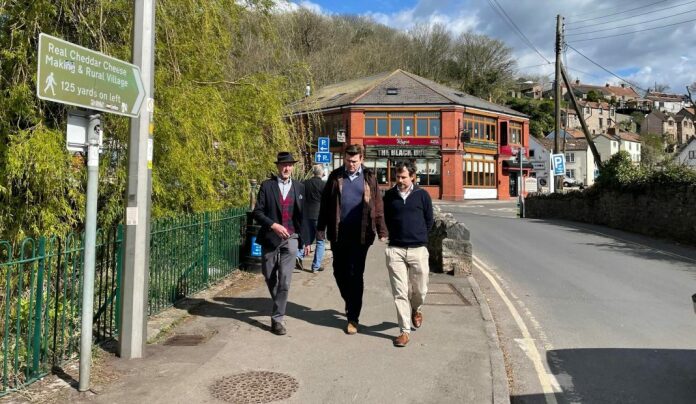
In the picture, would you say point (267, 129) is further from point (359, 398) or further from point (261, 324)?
point (359, 398)

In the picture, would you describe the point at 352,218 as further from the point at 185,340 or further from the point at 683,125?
the point at 683,125

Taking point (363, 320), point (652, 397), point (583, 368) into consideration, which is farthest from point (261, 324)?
point (652, 397)

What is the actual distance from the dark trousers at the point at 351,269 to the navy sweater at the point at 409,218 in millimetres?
377

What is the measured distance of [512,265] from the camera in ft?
38.2

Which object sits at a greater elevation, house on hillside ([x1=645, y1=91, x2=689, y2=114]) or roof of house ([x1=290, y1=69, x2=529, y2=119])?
house on hillside ([x1=645, y1=91, x2=689, y2=114])

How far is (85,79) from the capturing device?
402cm

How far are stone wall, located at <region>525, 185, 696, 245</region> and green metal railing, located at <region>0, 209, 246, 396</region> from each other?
48.6 feet

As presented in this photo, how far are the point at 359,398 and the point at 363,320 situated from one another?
2.38 metres

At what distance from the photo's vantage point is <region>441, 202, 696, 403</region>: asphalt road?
15.9 feet

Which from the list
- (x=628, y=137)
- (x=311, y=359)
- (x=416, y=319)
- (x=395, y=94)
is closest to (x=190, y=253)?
(x=311, y=359)

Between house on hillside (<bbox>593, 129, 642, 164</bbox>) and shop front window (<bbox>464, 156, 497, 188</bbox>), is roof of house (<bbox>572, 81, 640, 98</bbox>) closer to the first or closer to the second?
house on hillside (<bbox>593, 129, 642, 164</bbox>)

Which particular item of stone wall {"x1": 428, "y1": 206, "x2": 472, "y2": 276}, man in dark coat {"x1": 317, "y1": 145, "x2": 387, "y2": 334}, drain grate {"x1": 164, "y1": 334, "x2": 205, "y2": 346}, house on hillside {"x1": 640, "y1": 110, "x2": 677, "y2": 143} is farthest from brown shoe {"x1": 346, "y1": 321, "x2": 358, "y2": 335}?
house on hillside {"x1": 640, "y1": 110, "x2": 677, "y2": 143}

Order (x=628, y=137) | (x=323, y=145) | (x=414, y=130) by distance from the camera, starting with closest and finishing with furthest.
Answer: (x=323, y=145), (x=414, y=130), (x=628, y=137)

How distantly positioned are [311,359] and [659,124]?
434 feet
